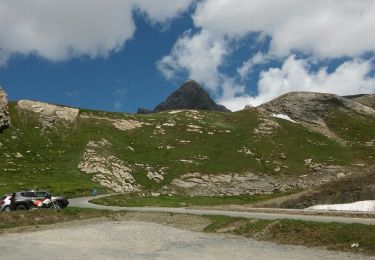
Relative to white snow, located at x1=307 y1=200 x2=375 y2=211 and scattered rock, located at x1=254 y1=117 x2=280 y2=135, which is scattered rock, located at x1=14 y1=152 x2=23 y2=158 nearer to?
scattered rock, located at x1=254 y1=117 x2=280 y2=135

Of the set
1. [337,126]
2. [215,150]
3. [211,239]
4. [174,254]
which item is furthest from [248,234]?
[337,126]

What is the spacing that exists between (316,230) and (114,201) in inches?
1688

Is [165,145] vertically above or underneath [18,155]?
above

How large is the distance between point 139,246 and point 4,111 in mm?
90841

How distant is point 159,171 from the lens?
10162cm

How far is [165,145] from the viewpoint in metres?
117

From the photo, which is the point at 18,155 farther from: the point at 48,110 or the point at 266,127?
the point at 266,127

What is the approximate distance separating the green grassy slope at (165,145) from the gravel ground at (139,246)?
43.0m

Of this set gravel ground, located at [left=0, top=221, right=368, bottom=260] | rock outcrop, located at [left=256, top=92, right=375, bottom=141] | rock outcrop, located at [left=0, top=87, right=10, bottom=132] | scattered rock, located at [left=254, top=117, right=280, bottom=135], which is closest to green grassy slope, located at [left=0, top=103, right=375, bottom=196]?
scattered rock, located at [left=254, top=117, right=280, bottom=135]

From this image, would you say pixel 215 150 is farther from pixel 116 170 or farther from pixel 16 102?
pixel 16 102

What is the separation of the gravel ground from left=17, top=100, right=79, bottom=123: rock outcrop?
85.8m

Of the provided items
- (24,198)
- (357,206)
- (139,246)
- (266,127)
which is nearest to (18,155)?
(24,198)

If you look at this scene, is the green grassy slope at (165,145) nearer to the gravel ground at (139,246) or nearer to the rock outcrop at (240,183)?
the rock outcrop at (240,183)

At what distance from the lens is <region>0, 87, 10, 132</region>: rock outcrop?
106m
